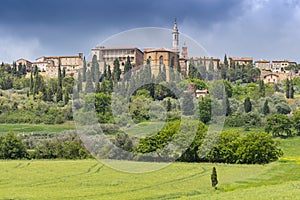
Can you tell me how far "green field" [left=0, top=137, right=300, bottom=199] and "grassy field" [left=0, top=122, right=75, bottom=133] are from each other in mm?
20523

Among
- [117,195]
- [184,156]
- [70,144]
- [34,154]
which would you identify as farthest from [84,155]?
[117,195]

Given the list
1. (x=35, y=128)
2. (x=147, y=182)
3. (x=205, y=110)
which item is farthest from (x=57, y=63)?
(x=147, y=182)

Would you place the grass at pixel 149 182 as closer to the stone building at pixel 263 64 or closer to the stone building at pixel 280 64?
the stone building at pixel 280 64

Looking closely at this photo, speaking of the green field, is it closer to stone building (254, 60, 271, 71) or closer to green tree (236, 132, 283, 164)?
green tree (236, 132, 283, 164)

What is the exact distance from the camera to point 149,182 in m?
25.6

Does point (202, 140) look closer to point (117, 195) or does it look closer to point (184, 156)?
point (184, 156)

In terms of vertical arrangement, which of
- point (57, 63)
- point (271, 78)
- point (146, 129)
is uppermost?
point (57, 63)

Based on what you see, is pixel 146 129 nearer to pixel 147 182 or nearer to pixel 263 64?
pixel 147 182

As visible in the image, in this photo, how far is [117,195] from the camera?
21.7m

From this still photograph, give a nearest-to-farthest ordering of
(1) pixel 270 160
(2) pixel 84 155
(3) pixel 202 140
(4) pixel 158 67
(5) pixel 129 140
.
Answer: (4) pixel 158 67, (5) pixel 129 140, (3) pixel 202 140, (1) pixel 270 160, (2) pixel 84 155

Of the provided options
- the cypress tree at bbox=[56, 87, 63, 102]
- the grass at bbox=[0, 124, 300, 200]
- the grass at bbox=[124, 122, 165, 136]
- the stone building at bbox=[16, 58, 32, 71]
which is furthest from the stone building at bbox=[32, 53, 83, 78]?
the grass at bbox=[124, 122, 165, 136]

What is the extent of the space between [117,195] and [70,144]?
861 inches

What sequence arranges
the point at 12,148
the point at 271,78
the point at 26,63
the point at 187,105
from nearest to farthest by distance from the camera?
the point at 187,105, the point at 12,148, the point at 271,78, the point at 26,63

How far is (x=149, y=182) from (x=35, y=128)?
115 ft
